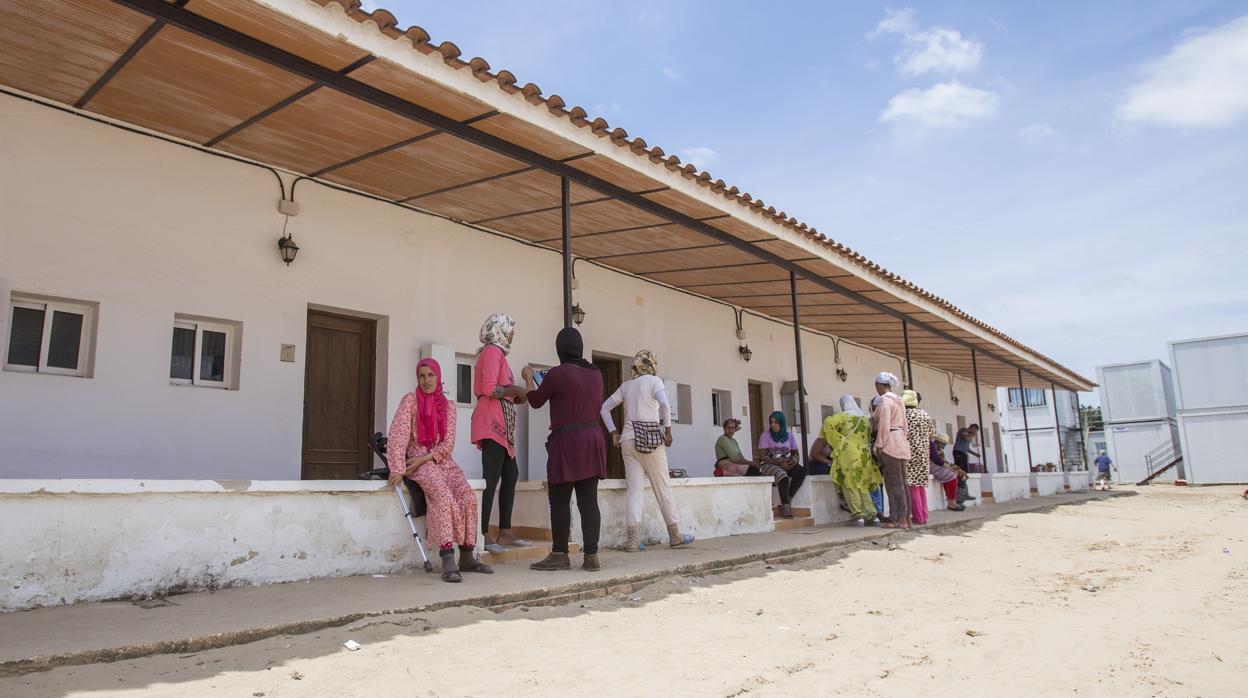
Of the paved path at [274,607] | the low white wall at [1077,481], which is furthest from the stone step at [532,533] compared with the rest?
the low white wall at [1077,481]

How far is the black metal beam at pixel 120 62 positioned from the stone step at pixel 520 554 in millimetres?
3788

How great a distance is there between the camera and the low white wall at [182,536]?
158 inches

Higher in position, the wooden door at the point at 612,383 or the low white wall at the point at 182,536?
the wooden door at the point at 612,383

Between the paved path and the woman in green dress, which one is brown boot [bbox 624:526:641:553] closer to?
the paved path

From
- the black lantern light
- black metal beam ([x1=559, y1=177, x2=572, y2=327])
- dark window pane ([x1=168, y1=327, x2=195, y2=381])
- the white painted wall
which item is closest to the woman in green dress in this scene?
the white painted wall

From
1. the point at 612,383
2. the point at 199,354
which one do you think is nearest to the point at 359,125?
the point at 199,354

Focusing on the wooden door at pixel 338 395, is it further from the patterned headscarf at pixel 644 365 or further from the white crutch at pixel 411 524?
the patterned headscarf at pixel 644 365

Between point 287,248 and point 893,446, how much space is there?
6.24 metres

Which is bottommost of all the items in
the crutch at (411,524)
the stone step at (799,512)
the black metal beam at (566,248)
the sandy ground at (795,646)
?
the sandy ground at (795,646)

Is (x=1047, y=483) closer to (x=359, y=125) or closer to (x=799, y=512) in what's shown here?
(x=799, y=512)

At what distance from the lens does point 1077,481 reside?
21.5 metres

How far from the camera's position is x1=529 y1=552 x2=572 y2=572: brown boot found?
217 inches

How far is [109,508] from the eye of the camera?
14.0 ft

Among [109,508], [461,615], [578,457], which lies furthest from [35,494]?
[578,457]
